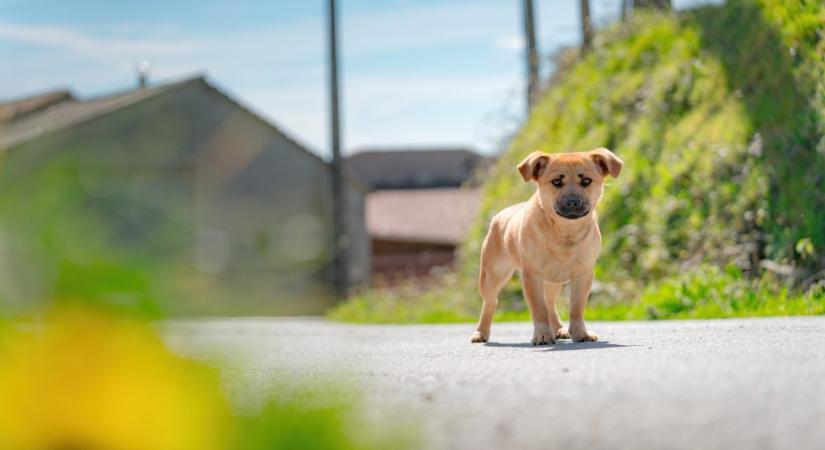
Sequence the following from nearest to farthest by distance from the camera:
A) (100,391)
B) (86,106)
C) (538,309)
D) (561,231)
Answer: (100,391) < (538,309) < (561,231) < (86,106)

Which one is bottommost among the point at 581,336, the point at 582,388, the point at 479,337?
the point at 479,337

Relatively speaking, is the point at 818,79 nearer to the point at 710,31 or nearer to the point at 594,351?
the point at 710,31

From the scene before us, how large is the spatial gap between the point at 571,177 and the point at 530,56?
13551 millimetres

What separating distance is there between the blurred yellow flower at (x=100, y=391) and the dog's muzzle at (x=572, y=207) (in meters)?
4.51

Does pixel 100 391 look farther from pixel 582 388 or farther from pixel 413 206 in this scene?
pixel 413 206

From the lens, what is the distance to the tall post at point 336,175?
25.0 meters

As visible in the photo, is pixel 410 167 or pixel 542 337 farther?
pixel 410 167

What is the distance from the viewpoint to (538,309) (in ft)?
21.5

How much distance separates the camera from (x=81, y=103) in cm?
3825

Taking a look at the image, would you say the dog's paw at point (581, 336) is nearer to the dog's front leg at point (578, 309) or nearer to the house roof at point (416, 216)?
the dog's front leg at point (578, 309)

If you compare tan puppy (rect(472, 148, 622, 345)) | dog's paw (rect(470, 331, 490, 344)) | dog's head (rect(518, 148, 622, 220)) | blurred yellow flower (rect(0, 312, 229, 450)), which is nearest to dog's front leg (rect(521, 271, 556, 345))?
tan puppy (rect(472, 148, 622, 345))

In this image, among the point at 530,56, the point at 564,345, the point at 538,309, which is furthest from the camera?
the point at 530,56

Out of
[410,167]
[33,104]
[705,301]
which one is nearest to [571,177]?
[705,301]

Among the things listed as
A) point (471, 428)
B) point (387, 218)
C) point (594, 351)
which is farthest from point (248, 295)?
point (387, 218)
